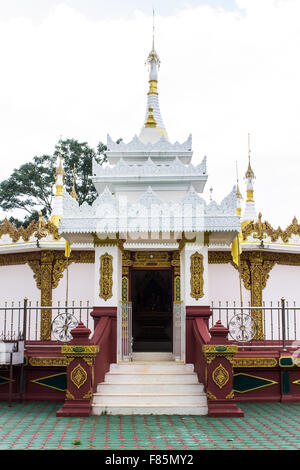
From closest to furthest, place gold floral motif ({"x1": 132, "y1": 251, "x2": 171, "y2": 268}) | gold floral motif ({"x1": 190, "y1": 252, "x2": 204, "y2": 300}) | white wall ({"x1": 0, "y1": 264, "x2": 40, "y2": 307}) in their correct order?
gold floral motif ({"x1": 190, "y1": 252, "x2": 204, "y2": 300})
gold floral motif ({"x1": 132, "y1": 251, "x2": 171, "y2": 268})
white wall ({"x1": 0, "y1": 264, "x2": 40, "y2": 307})

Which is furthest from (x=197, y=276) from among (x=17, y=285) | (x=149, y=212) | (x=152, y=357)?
(x=17, y=285)

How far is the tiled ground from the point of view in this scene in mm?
6609

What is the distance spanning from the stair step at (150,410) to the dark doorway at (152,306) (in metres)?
7.20

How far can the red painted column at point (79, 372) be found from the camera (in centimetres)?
867

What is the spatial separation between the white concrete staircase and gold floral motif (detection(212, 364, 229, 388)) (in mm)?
463

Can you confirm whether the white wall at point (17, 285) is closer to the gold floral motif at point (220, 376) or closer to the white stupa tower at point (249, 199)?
the white stupa tower at point (249, 199)

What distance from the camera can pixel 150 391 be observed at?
9320 mm

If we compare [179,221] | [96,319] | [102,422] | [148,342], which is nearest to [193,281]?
[179,221]

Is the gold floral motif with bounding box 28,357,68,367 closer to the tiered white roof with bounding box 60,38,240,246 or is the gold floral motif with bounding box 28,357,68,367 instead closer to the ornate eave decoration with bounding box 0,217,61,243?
the tiered white roof with bounding box 60,38,240,246

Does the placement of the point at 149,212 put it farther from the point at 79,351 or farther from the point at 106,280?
the point at 79,351

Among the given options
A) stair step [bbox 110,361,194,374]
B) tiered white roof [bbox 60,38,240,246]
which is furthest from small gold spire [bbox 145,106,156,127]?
stair step [bbox 110,361,194,374]

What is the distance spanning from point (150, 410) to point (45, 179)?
27782 millimetres

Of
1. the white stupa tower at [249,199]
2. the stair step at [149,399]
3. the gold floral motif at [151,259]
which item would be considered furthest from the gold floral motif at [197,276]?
the white stupa tower at [249,199]

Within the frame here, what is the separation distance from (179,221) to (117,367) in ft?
9.40
